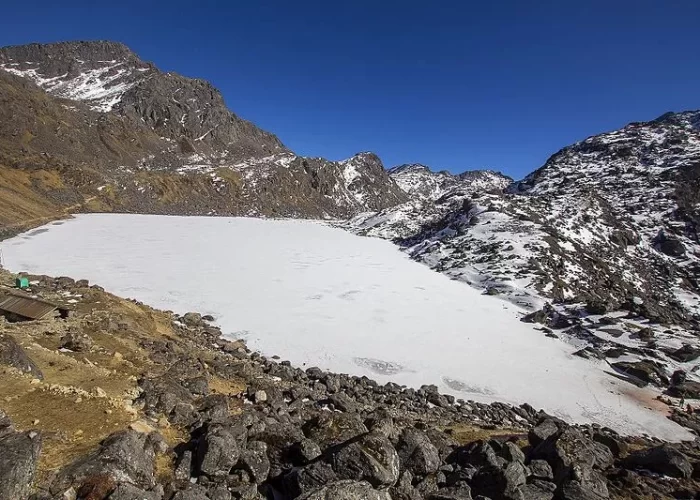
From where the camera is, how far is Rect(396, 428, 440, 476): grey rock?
8.59m

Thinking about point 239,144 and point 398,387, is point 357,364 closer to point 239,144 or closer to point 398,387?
point 398,387

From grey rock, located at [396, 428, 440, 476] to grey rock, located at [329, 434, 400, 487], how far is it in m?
1.28

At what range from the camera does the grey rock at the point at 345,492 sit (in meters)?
6.12

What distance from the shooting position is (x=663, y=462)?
34.7 feet

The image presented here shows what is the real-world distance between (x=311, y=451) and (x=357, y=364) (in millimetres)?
11017

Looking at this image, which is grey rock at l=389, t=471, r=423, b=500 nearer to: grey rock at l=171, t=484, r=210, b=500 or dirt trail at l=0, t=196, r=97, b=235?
grey rock at l=171, t=484, r=210, b=500

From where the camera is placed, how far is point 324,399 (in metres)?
14.0

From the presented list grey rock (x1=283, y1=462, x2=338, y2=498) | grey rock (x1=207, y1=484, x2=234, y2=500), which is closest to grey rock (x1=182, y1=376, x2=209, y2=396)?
grey rock (x1=207, y1=484, x2=234, y2=500)

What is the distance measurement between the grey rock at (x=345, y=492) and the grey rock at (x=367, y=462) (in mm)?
400

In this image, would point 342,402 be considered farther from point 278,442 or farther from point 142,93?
point 142,93

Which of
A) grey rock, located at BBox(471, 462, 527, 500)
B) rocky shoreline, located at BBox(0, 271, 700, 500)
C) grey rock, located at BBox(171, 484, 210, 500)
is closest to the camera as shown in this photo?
grey rock, located at BBox(171, 484, 210, 500)

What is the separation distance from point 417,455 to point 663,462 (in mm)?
7567

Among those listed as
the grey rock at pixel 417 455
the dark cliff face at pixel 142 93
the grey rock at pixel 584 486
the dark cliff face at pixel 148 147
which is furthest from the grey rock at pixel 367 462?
the dark cliff face at pixel 142 93

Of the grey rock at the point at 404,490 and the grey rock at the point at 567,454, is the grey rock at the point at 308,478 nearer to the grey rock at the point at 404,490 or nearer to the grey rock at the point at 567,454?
the grey rock at the point at 404,490
